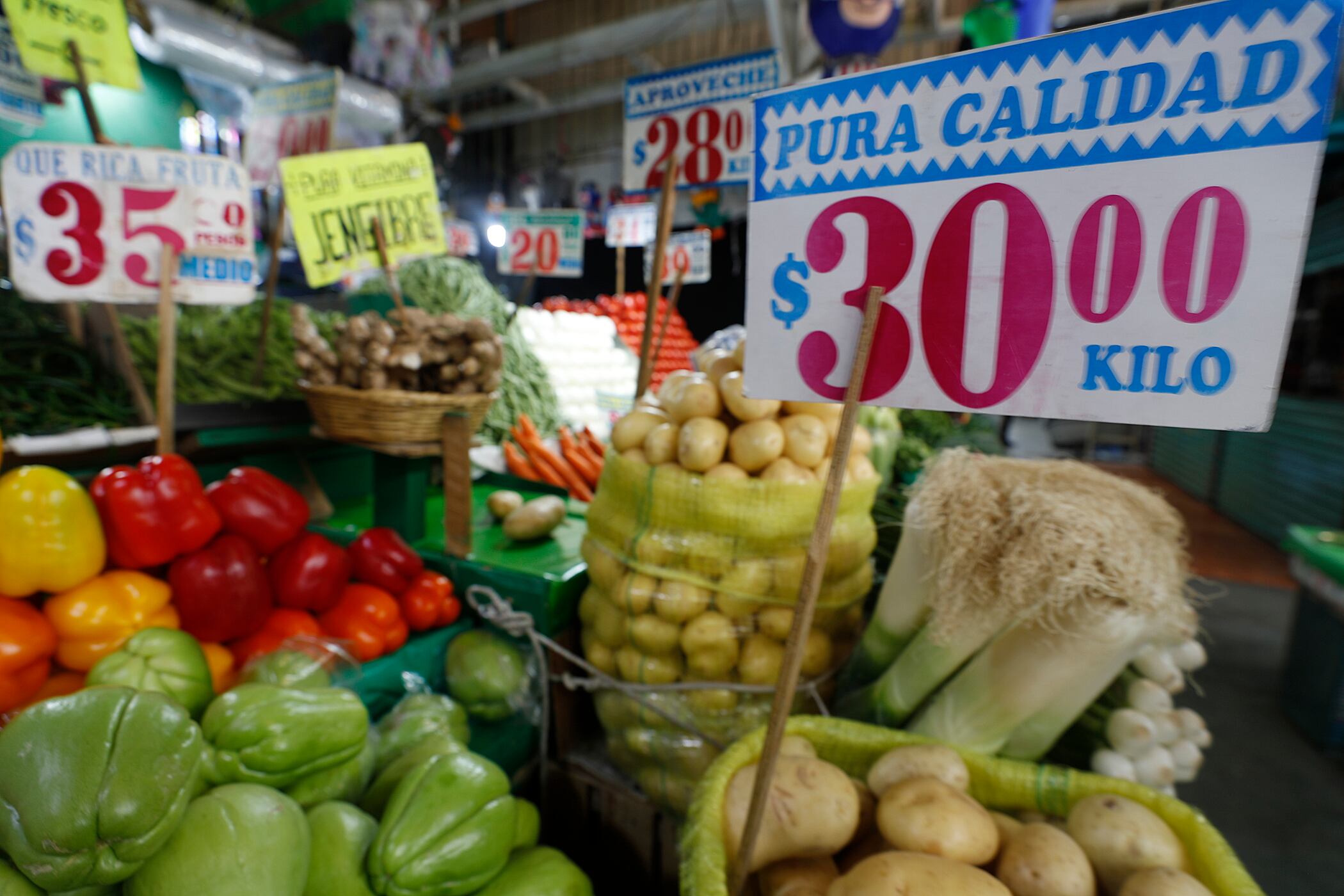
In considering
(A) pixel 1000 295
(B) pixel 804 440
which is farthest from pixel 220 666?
(A) pixel 1000 295

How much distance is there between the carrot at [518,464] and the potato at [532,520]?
2.11ft

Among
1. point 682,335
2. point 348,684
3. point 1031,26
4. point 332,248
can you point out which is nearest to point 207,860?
point 348,684

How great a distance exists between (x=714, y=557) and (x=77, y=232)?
6.54ft

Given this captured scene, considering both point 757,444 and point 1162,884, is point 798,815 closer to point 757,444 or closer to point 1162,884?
point 1162,884

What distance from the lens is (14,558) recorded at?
129cm

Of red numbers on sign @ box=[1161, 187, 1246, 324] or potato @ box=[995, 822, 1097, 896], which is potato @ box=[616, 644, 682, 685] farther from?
red numbers on sign @ box=[1161, 187, 1246, 324]

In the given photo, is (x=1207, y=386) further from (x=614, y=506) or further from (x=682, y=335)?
(x=682, y=335)

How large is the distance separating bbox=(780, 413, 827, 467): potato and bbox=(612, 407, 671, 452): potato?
0.35 metres

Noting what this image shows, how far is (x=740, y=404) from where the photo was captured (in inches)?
63.8

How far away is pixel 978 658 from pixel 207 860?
4.69 feet

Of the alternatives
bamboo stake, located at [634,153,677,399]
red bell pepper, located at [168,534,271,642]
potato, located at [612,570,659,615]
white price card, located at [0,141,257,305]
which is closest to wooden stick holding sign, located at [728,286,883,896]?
potato, located at [612,570,659,615]

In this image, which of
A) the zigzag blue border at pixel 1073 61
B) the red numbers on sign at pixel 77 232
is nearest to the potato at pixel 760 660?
the zigzag blue border at pixel 1073 61

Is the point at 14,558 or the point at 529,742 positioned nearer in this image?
the point at 14,558

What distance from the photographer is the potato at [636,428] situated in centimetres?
177
